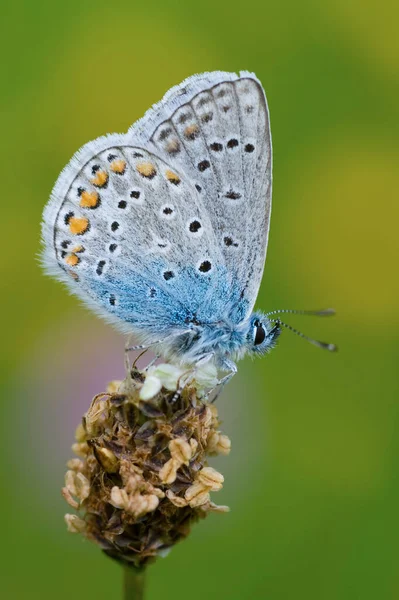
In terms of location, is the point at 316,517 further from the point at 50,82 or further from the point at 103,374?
the point at 50,82

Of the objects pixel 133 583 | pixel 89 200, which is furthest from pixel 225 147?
pixel 133 583

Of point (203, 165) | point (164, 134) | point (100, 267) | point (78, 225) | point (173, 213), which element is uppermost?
point (164, 134)

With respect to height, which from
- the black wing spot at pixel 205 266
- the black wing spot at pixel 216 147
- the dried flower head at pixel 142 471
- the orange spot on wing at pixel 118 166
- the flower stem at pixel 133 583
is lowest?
the flower stem at pixel 133 583

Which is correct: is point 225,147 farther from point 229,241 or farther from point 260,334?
point 260,334

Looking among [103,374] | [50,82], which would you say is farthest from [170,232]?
[50,82]

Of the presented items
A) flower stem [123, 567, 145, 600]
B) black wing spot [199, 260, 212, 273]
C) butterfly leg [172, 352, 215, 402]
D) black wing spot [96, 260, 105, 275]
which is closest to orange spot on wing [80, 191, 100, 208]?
black wing spot [96, 260, 105, 275]

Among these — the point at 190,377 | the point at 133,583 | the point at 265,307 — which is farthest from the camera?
the point at 265,307

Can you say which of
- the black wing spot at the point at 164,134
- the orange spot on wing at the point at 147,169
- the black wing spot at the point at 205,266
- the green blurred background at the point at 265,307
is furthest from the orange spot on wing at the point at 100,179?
the green blurred background at the point at 265,307

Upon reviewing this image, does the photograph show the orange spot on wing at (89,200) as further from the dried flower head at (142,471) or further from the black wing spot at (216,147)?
the dried flower head at (142,471)
